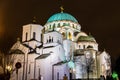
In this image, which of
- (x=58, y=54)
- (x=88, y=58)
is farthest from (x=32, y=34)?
(x=88, y=58)

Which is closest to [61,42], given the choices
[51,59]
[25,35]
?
[51,59]

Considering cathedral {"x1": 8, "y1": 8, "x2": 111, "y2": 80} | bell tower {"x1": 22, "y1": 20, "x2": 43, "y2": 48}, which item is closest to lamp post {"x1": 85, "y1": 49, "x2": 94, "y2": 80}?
cathedral {"x1": 8, "y1": 8, "x2": 111, "y2": 80}

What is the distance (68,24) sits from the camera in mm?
63469

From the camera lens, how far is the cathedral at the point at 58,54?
164 ft

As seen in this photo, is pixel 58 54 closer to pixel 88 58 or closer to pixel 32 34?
pixel 88 58

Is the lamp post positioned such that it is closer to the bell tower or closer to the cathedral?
the cathedral

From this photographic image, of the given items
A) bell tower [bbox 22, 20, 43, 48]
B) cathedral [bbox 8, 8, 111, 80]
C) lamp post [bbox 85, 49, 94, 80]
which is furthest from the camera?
bell tower [bbox 22, 20, 43, 48]

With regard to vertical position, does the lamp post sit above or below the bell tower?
below

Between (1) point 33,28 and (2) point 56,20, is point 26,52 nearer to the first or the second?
(1) point 33,28

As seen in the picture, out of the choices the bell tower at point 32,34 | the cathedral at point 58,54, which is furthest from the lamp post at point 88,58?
the bell tower at point 32,34

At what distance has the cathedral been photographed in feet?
164

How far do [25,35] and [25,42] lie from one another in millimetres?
1996

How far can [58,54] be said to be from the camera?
51719 millimetres

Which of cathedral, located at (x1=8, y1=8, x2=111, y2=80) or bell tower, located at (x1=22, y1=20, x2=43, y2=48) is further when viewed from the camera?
bell tower, located at (x1=22, y1=20, x2=43, y2=48)
